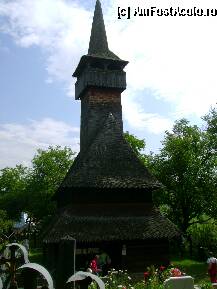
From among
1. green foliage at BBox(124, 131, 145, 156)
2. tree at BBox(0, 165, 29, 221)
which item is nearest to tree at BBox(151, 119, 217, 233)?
green foliage at BBox(124, 131, 145, 156)

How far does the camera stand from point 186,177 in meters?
33.2

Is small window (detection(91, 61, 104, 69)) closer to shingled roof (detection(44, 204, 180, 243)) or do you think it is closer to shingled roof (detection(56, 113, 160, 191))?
shingled roof (detection(56, 113, 160, 191))

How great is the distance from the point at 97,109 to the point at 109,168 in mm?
6134

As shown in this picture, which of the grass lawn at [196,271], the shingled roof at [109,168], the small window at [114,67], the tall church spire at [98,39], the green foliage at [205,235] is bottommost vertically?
the grass lawn at [196,271]

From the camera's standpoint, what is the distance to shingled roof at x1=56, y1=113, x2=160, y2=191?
22.3 metres

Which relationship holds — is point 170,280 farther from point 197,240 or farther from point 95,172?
point 197,240

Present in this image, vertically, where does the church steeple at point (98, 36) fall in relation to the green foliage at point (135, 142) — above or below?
above

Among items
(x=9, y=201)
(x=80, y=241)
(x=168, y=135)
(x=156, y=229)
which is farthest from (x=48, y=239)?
(x=9, y=201)

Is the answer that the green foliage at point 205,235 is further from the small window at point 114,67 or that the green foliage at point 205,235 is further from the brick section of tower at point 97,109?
the small window at point 114,67

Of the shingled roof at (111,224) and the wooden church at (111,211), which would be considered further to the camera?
the wooden church at (111,211)

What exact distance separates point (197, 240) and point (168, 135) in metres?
10.8

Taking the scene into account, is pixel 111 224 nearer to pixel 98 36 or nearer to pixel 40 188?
pixel 98 36

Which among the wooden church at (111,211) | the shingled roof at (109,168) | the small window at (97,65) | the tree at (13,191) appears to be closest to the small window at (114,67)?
the small window at (97,65)

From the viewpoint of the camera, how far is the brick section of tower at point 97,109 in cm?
2739
